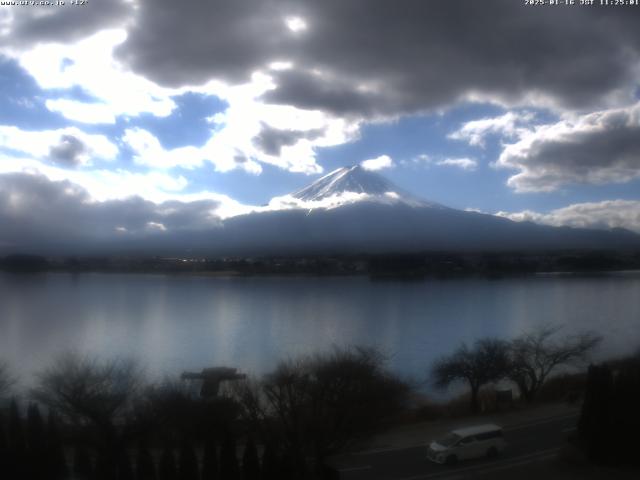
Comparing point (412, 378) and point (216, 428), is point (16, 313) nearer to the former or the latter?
point (412, 378)

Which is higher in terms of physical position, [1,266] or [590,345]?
[1,266]

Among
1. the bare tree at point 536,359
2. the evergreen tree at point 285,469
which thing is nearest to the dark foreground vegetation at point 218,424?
the evergreen tree at point 285,469

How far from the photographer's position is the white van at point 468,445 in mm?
5070

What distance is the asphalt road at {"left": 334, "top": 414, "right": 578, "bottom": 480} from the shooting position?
477 centimetres

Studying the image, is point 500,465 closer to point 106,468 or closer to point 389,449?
point 389,449

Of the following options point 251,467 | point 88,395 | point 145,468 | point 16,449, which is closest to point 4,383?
point 88,395

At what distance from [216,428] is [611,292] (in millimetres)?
21436

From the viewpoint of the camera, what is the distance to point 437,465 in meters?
5.00

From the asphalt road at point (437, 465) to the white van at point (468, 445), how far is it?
67 mm

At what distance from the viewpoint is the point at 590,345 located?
1006cm

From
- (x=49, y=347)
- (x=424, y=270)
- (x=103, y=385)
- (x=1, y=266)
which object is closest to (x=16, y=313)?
(x=1, y=266)

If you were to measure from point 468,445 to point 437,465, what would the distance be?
13.7 inches

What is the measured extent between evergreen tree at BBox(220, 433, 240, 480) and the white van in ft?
A: 6.11

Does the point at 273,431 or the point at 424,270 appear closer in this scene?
the point at 273,431
